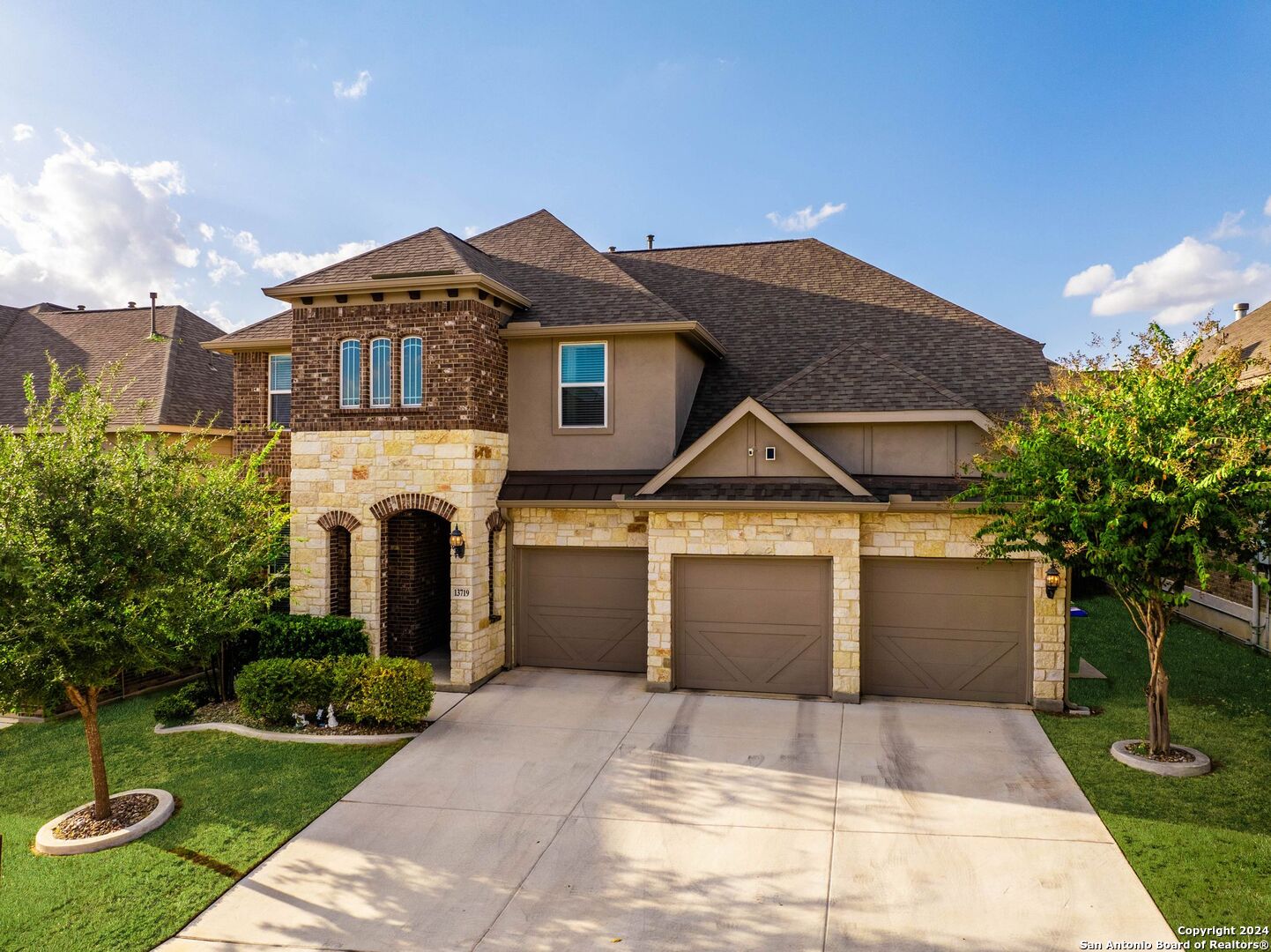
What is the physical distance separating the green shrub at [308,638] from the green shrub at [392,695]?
1597 mm

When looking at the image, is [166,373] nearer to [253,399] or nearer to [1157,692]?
[253,399]

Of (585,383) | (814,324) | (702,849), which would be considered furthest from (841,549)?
(814,324)

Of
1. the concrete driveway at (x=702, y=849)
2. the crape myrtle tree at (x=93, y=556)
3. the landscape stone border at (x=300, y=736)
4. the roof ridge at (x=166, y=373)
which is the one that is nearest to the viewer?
the concrete driveway at (x=702, y=849)

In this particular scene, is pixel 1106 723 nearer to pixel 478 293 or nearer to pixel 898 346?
pixel 898 346

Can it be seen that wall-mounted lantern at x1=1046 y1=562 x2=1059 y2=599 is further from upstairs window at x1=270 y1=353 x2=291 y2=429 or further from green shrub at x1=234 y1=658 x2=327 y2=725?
upstairs window at x1=270 y1=353 x2=291 y2=429

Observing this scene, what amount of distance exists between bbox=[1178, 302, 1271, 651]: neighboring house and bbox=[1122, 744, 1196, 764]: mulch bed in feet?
20.6

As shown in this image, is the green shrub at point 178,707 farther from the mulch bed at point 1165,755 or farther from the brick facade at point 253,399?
the mulch bed at point 1165,755

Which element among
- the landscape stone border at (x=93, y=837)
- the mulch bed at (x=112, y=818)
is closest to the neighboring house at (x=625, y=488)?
the mulch bed at (x=112, y=818)

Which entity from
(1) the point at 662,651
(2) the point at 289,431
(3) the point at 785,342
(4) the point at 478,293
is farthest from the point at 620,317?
(2) the point at 289,431

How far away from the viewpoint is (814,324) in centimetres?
1675

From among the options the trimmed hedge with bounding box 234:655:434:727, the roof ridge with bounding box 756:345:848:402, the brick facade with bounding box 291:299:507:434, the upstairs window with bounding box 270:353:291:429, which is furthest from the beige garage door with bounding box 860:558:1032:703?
the upstairs window with bounding box 270:353:291:429

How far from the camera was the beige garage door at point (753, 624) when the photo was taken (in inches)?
488

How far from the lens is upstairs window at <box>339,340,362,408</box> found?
1343 cm

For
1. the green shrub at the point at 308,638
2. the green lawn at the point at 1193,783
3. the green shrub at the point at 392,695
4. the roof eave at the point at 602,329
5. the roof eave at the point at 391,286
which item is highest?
the roof eave at the point at 391,286
